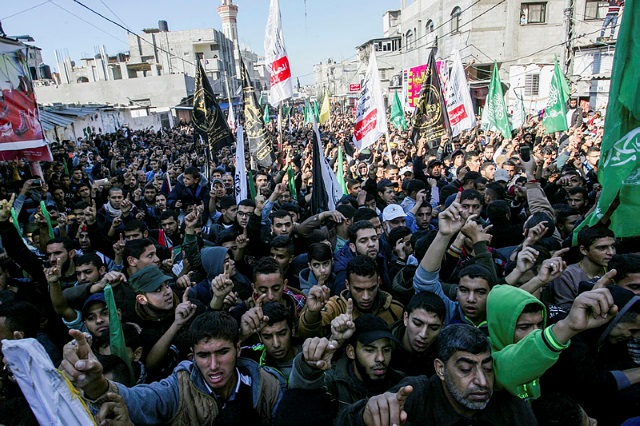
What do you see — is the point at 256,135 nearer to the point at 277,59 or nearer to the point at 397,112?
the point at 277,59

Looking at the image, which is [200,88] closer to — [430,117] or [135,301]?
[430,117]

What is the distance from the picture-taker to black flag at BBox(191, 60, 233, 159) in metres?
9.47

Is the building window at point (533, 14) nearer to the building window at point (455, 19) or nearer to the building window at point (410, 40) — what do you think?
the building window at point (455, 19)

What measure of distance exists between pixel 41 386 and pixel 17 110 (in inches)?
280

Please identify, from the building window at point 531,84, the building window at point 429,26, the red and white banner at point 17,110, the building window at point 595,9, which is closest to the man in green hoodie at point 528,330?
the red and white banner at point 17,110

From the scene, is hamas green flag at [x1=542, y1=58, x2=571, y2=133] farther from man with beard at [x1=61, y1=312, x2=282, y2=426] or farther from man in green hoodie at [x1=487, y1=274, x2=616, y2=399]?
man with beard at [x1=61, y1=312, x2=282, y2=426]

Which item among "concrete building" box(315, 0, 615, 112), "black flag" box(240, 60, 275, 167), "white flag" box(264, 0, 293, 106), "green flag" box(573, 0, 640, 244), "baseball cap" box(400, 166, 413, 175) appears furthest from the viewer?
"concrete building" box(315, 0, 615, 112)

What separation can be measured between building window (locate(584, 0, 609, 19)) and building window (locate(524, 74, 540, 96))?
15.9 ft

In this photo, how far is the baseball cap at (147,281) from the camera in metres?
3.04

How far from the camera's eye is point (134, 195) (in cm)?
742

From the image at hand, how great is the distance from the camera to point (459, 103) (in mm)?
10117

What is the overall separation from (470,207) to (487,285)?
2210 millimetres

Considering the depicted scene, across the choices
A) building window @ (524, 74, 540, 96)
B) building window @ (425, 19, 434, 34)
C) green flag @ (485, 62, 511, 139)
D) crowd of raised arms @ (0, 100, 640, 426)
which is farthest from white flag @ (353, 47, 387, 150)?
building window @ (425, 19, 434, 34)

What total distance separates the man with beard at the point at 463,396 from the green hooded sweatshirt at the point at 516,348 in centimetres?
7
